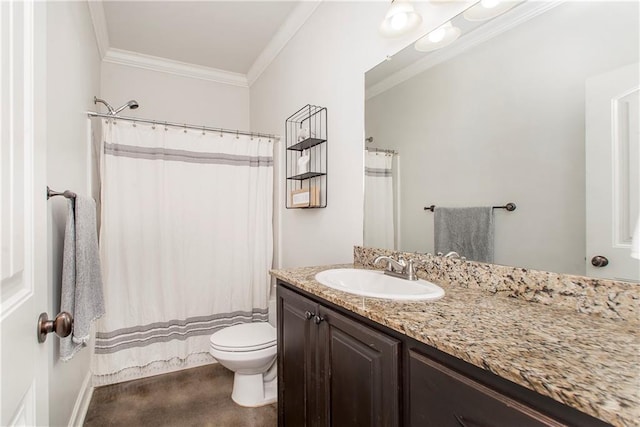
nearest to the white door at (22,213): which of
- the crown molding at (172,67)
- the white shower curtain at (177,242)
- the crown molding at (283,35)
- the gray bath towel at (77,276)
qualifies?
the gray bath towel at (77,276)

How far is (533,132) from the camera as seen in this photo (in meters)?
1.04

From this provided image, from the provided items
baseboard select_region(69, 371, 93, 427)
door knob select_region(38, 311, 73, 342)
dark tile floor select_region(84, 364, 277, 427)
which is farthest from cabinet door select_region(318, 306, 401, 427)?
baseboard select_region(69, 371, 93, 427)

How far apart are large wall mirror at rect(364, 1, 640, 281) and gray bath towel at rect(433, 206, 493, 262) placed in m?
0.03

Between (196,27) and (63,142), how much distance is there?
1596 millimetres

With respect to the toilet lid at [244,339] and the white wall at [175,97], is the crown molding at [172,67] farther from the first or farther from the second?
the toilet lid at [244,339]

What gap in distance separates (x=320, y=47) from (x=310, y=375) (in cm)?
195

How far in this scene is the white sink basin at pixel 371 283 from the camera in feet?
3.83

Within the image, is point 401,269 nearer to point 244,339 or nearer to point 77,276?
point 244,339

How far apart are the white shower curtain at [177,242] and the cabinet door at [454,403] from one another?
1984mm

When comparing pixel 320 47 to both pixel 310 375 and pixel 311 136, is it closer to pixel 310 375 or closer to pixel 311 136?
pixel 311 136

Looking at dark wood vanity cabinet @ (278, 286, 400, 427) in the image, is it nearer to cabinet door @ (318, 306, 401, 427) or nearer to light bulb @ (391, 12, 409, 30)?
cabinet door @ (318, 306, 401, 427)

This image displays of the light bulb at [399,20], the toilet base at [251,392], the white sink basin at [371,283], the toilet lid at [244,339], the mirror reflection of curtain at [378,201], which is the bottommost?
the toilet base at [251,392]

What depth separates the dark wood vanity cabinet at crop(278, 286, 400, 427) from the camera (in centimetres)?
86

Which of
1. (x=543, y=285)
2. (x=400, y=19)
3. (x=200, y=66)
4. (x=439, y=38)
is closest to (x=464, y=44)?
(x=439, y=38)
